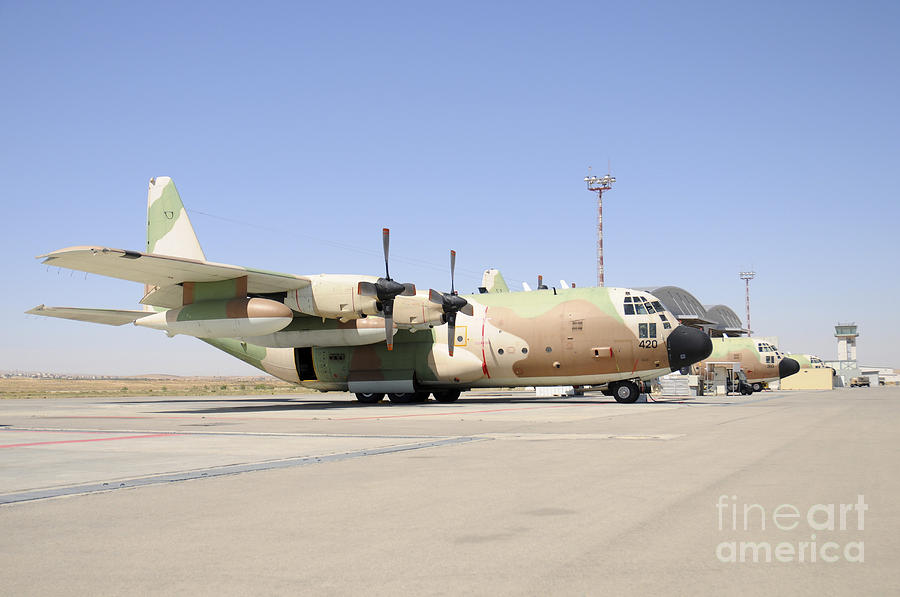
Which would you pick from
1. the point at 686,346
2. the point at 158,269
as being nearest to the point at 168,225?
the point at 158,269

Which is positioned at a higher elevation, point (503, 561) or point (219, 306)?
point (219, 306)

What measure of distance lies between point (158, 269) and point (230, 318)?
317 cm

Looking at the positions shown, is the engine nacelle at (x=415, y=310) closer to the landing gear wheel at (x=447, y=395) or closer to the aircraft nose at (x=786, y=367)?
the landing gear wheel at (x=447, y=395)

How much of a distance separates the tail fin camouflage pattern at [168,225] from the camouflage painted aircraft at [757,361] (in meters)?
38.6

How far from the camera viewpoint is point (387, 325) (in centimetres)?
2922

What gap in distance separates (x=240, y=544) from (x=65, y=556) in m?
1.16

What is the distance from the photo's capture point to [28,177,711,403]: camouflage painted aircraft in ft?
92.0

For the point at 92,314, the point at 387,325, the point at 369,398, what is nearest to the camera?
the point at 387,325

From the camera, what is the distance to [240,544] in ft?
17.4

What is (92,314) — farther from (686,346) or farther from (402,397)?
(686,346)

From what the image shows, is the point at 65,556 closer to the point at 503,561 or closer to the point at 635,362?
the point at 503,561

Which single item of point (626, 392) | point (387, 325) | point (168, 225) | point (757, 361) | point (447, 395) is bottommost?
point (447, 395)

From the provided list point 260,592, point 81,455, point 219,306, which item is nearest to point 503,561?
point 260,592

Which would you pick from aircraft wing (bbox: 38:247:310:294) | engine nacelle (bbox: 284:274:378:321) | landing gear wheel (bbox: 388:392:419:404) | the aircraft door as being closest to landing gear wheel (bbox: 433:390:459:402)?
landing gear wheel (bbox: 388:392:419:404)
